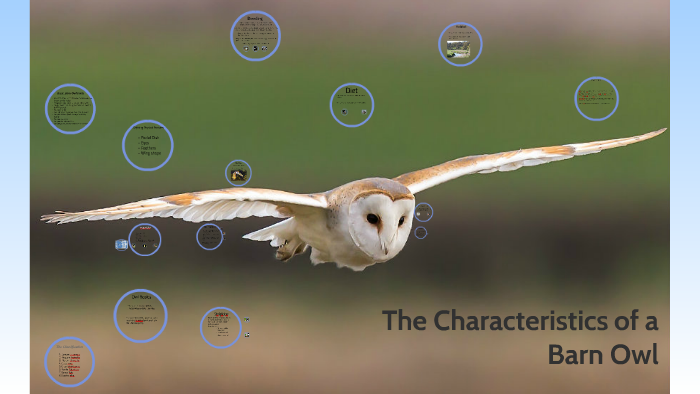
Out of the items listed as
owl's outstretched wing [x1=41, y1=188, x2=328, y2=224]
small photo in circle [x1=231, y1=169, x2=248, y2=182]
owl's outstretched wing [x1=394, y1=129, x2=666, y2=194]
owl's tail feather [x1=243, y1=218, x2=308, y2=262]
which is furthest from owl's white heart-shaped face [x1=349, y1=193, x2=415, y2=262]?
small photo in circle [x1=231, y1=169, x2=248, y2=182]

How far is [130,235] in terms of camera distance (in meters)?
3.51

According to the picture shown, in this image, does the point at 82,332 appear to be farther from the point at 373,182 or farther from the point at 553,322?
the point at 553,322

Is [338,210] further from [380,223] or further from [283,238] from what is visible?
[283,238]

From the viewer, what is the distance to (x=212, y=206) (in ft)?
9.01

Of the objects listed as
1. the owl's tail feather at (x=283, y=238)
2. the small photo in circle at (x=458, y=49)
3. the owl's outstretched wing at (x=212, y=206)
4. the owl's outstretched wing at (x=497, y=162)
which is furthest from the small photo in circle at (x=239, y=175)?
the small photo in circle at (x=458, y=49)

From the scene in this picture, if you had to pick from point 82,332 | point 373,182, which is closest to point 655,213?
point 373,182

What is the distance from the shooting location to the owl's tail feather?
3229mm

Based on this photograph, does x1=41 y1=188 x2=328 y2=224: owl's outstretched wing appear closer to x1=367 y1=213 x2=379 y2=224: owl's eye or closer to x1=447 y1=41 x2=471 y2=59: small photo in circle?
x1=367 y1=213 x2=379 y2=224: owl's eye

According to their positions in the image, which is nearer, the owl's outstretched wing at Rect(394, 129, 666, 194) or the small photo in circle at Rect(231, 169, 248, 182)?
the owl's outstretched wing at Rect(394, 129, 666, 194)

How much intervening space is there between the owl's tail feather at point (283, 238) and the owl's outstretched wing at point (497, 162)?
62cm

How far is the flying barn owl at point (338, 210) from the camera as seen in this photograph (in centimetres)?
255

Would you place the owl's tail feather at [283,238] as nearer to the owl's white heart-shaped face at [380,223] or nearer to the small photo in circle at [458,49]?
the owl's white heart-shaped face at [380,223]

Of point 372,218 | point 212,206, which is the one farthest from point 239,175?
point 372,218

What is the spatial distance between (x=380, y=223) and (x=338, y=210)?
0.25m
